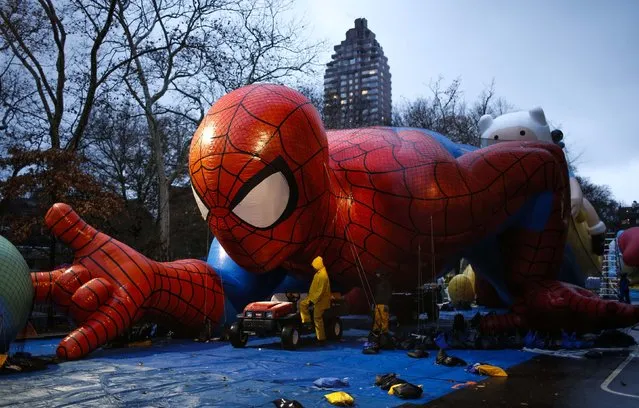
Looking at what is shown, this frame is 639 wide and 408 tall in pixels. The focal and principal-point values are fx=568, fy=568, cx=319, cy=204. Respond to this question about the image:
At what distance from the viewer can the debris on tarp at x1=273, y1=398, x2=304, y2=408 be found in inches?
190

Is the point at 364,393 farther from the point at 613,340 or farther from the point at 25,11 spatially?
the point at 25,11

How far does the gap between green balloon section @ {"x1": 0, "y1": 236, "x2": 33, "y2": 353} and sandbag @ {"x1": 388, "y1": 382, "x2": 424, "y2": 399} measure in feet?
16.8

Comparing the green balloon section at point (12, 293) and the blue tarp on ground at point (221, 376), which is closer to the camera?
the blue tarp on ground at point (221, 376)

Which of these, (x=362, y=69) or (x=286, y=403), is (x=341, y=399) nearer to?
(x=286, y=403)

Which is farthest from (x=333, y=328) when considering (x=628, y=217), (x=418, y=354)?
(x=628, y=217)

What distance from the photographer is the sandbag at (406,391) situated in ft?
17.5

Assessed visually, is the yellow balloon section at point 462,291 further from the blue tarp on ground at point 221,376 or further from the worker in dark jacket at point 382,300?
the blue tarp on ground at point 221,376

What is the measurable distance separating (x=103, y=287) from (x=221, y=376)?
2.66 m

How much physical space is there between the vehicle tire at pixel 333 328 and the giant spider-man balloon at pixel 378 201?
0.83 metres

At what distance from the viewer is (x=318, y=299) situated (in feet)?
29.5

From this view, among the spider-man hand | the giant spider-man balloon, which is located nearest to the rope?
the giant spider-man balloon

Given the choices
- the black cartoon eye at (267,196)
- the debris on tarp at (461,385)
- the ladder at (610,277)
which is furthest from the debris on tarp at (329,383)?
the ladder at (610,277)

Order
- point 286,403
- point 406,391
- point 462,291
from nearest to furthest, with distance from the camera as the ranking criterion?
point 286,403, point 406,391, point 462,291

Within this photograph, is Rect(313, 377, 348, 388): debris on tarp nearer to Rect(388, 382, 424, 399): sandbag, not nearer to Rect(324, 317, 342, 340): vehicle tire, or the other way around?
Rect(388, 382, 424, 399): sandbag
